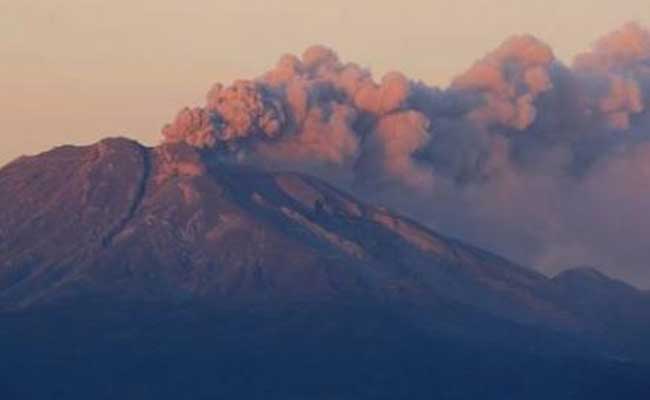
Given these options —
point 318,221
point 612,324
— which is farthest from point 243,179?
point 612,324

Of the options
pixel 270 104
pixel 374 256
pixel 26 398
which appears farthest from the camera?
pixel 374 256

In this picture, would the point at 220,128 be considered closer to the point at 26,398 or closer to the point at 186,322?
the point at 186,322

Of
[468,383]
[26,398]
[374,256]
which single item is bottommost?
[26,398]

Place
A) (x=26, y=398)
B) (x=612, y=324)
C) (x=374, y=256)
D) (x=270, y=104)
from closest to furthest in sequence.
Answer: (x=26, y=398)
(x=270, y=104)
(x=374, y=256)
(x=612, y=324)

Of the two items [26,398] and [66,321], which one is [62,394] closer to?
[26,398]

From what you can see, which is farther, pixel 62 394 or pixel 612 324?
pixel 612 324

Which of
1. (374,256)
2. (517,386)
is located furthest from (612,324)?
(517,386)

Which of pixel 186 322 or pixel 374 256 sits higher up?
pixel 374 256
